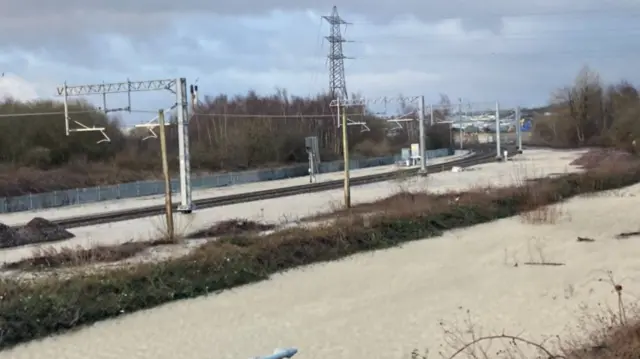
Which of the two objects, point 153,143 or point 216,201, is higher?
point 153,143

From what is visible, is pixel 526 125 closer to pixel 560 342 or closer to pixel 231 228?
pixel 231 228

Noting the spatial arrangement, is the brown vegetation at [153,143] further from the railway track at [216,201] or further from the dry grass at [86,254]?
the dry grass at [86,254]

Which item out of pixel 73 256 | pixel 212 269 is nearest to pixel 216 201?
pixel 73 256

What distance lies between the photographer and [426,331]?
1398 cm

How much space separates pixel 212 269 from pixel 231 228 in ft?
26.7

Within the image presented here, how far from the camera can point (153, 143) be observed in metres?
75.4

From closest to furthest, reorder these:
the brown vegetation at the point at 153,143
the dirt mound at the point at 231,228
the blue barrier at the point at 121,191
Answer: the dirt mound at the point at 231,228
the blue barrier at the point at 121,191
the brown vegetation at the point at 153,143

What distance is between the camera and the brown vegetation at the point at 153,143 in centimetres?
5791

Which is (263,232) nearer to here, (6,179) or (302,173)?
(6,179)

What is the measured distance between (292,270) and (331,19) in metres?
57.7

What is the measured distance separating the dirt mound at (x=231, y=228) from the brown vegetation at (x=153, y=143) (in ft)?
56.3

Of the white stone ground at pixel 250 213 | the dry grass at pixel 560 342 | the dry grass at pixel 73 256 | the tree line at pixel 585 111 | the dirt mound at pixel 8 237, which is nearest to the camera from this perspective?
the dry grass at pixel 560 342

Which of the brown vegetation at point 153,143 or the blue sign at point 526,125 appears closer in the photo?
the brown vegetation at point 153,143

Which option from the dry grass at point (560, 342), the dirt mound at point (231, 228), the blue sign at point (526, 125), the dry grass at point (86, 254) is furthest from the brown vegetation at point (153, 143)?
the dry grass at point (560, 342)
